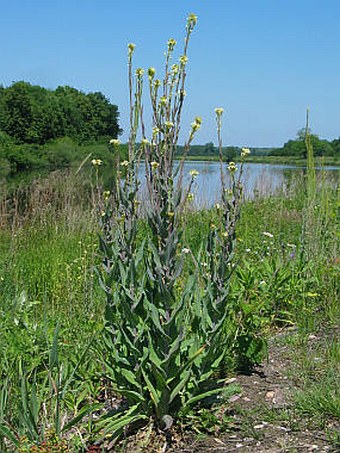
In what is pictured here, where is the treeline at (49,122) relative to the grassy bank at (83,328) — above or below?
above

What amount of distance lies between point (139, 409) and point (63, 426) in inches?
15.2

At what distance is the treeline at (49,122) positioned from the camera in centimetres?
5684

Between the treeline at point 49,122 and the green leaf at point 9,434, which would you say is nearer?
the green leaf at point 9,434

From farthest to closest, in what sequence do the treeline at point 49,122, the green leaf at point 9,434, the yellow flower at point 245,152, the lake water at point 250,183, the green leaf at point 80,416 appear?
the treeline at point 49,122 → the lake water at point 250,183 → the yellow flower at point 245,152 → the green leaf at point 80,416 → the green leaf at point 9,434

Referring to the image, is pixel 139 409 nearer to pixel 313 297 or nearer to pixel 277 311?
pixel 277 311

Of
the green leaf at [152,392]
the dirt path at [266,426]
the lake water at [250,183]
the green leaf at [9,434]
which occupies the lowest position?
the dirt path at [266,426]

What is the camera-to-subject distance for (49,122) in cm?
6531

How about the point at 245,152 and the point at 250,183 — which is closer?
the point at 245,152

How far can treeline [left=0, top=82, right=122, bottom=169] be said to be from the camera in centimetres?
5684

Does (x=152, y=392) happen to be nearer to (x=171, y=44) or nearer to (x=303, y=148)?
(x=171, y=44)

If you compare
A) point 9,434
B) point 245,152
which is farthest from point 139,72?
point 9,434

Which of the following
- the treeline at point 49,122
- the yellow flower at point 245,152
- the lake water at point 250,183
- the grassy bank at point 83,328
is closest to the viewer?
the grassy bank at point 83,328

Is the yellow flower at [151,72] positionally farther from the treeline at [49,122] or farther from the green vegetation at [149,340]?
the treeline at [49,122]

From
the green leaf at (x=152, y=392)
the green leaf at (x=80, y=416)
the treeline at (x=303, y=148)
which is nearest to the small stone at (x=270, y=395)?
the green leaf at (x=152, y=392)
